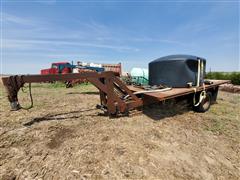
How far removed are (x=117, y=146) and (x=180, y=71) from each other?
316 cm

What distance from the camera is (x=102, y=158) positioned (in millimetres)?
2420

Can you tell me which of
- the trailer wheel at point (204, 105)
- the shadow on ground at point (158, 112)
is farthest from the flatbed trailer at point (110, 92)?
the shadow on ground at point (158, 112)

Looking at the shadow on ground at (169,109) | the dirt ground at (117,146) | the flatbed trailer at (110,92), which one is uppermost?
the flatbed trailer at (110,92)

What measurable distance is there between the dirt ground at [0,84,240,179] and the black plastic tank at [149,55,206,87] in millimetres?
1126

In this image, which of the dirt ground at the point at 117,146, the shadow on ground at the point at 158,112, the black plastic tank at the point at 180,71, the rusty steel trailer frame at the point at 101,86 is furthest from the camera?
the black plastic tank at the point at 180,71

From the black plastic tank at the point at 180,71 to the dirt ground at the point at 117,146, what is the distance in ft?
3.69

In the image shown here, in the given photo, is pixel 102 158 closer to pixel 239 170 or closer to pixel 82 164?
pixel 82 164

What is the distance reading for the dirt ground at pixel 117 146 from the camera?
2.17 m

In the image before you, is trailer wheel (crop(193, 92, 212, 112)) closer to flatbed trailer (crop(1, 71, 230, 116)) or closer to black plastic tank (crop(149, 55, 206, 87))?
flatbed trailer (crop(1, 71, 230, 116))

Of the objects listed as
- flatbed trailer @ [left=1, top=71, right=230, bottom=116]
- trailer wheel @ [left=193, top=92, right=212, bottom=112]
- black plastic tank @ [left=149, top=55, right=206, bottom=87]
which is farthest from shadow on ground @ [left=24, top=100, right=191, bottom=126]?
black plastic tank @ [left=149, top=55, right=206, bottom=87]

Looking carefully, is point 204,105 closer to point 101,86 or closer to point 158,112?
point 158,112

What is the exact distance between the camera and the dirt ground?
2170mm

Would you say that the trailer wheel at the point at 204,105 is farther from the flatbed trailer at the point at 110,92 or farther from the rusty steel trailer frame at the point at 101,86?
the rusty steel trailer frame at the point at 101,86

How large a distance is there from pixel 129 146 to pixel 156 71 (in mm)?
3095
